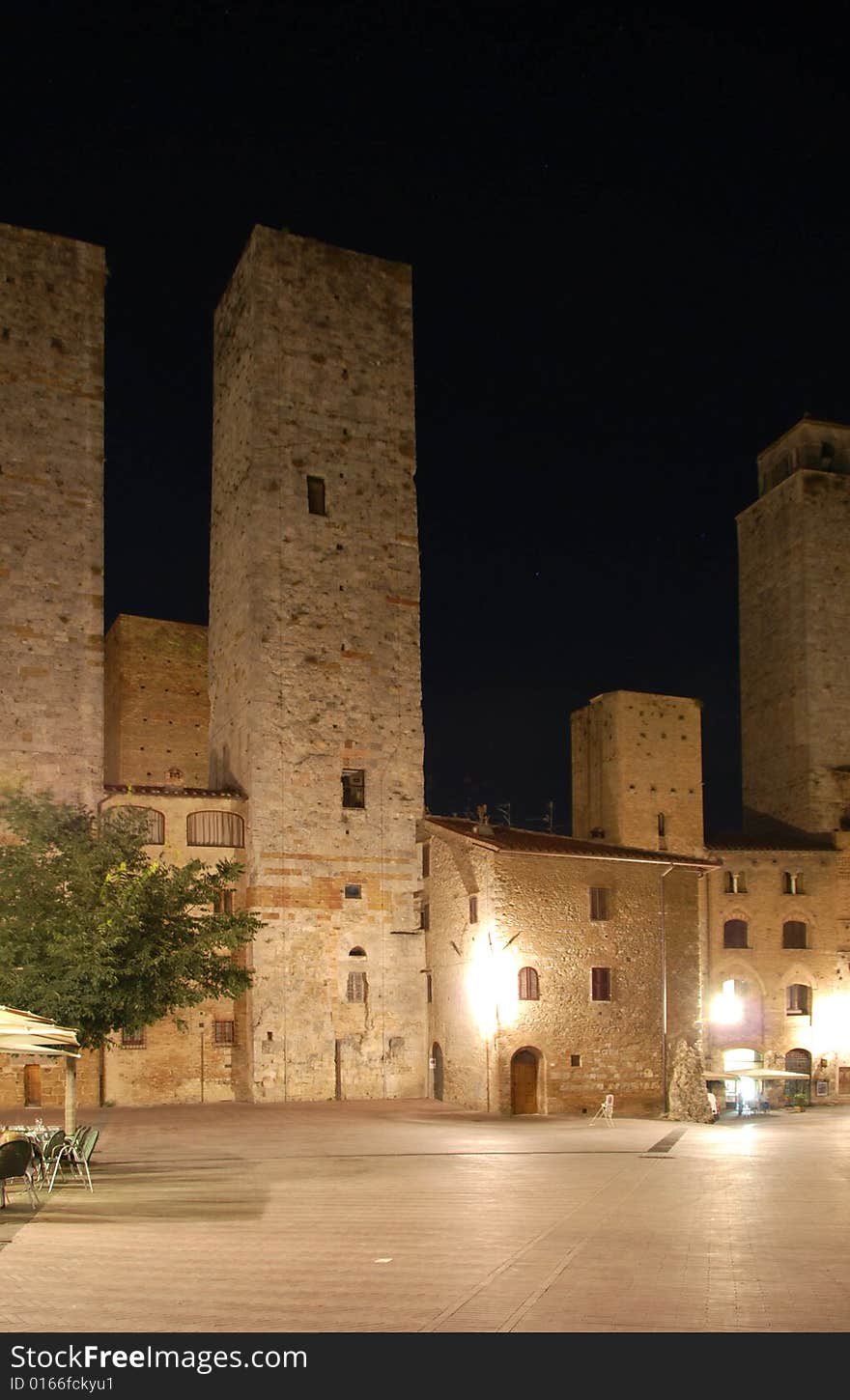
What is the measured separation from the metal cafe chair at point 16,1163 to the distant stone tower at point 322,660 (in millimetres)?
15854

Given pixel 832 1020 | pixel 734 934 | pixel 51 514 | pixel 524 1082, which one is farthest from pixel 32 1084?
pixel 832 1020

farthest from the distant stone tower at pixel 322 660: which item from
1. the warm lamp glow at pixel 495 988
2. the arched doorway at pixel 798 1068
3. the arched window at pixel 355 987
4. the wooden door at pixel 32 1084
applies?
the arched doorway at pixel 798 1068

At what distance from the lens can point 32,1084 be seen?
27.5 m

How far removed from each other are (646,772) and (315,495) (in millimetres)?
12235

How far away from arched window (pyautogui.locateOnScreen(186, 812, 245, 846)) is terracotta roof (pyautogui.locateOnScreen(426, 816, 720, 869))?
4.46m

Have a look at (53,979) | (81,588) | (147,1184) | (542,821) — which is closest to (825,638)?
(542,821)

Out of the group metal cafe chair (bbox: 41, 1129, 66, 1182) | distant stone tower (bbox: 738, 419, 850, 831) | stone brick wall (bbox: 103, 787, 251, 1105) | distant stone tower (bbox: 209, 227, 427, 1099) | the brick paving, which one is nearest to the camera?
the brick paving

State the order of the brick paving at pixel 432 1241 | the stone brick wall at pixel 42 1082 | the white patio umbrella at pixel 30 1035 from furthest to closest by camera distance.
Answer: the stone brick wall at pixel 42 1082 → the white patio umbrella at pixel 30 1035 → the brick paving at pixel 432 1241

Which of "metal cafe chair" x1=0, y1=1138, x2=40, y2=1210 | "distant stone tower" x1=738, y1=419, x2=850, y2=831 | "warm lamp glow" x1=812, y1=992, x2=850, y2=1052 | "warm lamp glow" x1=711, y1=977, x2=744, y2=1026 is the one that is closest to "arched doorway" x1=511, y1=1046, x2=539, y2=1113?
"warm lamp glow" x1=711, y1=977, x2=744, y2=1026

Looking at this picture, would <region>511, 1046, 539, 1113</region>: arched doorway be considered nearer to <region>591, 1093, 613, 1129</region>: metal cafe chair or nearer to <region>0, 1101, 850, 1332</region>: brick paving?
<region>591, 1093, 613, 1129</region>: metal cafe chair

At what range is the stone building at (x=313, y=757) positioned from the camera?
95.3 feet

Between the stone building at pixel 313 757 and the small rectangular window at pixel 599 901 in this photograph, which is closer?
the stone building at pixel 313 757

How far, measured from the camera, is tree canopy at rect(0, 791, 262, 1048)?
19.1 m

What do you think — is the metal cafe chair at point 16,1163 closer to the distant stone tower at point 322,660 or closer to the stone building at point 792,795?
the distant stone tower at point 322,660
